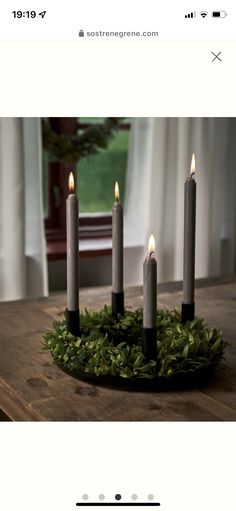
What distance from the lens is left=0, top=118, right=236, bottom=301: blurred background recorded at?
90.8 inches

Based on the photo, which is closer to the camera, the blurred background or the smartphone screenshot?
the smartphone screenshot

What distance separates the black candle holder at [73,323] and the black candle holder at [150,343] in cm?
13

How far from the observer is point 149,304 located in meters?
0.89

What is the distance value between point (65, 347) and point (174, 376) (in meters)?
0.17

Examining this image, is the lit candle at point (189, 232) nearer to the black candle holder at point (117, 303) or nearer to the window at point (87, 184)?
the black candle holder at point (117, 303)

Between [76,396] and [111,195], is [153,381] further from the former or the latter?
[111,195]

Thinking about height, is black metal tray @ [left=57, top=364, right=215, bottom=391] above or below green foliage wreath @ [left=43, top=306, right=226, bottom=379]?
below
